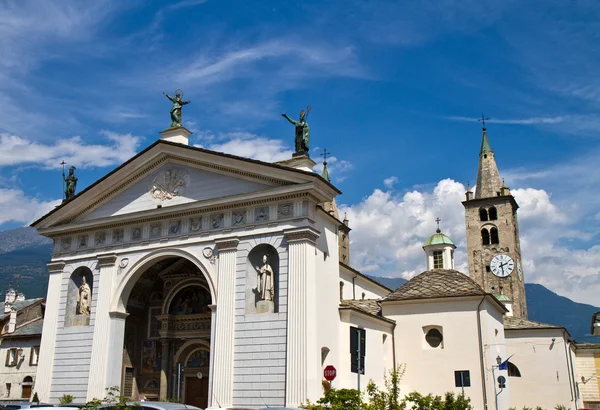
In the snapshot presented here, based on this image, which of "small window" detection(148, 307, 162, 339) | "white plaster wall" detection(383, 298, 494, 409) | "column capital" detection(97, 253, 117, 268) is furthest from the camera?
"small window" detection(148, 307, 162, 339)

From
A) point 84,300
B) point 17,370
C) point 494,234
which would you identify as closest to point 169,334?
point 84,300

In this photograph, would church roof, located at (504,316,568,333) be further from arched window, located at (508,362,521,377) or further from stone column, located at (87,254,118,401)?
stone column, located at (87,254,118,401)

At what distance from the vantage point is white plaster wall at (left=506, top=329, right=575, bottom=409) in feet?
112

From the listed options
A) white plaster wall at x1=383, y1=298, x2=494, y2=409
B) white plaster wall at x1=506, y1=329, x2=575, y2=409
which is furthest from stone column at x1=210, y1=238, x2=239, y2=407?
white plaster wall at x1=506, y1=329, x2=575, y2=409

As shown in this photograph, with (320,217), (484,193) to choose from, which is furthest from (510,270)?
(320,217)

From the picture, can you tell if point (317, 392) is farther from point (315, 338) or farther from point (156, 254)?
point (156, 254)

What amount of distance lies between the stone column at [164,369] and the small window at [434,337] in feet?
37.6

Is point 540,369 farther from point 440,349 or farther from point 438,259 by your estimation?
point 440,349

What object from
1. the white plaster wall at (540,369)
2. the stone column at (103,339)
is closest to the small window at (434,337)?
the white plaster wall at (540,369)

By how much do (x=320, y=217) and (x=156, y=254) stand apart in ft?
22.9

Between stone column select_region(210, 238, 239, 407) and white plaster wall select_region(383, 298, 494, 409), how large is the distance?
871 cm

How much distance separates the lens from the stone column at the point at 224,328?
870 inches

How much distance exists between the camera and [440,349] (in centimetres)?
2709

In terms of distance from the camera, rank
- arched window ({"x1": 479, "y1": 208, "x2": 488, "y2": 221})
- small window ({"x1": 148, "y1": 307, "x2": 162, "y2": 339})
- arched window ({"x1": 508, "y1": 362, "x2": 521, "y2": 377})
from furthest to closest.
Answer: arched window ({"x1": 479, "y1": 208, "x2": 488, "y2": 221}) → arched window ({"x1": 508, "y1": 362, "x2": 521, "y2": 377}) → small window ({"x1": 148, "y1": 307, "x2": 162, "y2": 339})
